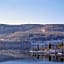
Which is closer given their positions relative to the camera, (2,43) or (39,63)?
(39,63)

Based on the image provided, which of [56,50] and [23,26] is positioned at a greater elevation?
[23,26]

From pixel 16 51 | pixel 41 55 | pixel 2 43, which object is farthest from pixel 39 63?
pixel 2 43

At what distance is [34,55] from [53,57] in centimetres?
43

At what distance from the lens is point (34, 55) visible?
5.05m

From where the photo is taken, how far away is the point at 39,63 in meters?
4.93

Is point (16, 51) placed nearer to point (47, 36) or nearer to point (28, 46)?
point (28, 46)

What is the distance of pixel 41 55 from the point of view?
5035 mm

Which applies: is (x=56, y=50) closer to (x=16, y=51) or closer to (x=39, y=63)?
(x=39, y=63)

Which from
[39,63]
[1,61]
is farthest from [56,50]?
[1,61]

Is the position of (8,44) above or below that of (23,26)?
below

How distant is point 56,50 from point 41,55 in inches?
14.4

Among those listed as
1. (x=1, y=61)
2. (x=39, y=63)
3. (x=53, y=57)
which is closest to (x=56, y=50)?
(x=53, y=57)

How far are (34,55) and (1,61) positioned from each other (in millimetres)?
754

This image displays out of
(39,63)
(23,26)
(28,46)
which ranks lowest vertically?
(39,63)
